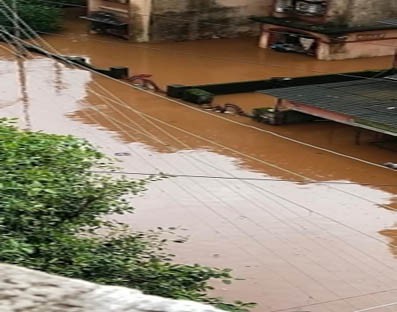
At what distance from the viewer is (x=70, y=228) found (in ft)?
21.4

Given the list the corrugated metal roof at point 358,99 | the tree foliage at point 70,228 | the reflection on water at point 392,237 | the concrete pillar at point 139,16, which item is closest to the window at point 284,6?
the concrete pillar at point 139,16

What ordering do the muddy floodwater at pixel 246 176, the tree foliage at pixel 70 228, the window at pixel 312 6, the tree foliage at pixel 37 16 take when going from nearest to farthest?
the tree foliage at pixel 70 228
the muddy floodwater at pixel 246 176
the window at pixel 312 6
the tree foliage at pixel 37 16

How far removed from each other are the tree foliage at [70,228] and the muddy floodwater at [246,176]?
2273 mm

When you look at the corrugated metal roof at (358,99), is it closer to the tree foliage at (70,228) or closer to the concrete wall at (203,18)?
the tree foliage at (70,228)

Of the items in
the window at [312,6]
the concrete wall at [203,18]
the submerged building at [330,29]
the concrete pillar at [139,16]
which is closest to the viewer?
the submerged building at [330,29]

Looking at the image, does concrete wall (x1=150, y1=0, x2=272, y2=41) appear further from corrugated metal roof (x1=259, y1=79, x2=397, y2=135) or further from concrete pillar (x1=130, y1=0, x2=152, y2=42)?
corrugated metal roof (x1=259, y1=79, x2=397, y2=135)

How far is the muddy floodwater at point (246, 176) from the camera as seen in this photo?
9.50 metres

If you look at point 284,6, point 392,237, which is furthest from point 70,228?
point 284,6

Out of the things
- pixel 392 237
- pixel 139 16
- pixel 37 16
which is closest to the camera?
pixel 392 237

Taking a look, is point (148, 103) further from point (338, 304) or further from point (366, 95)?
point (338, 304)

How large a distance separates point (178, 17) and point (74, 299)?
24.3 metres

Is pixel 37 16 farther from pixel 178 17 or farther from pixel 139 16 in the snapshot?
pixel 178 17

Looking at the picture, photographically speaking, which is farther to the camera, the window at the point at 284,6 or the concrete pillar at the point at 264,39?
the concrete pillar at the point at 264,39

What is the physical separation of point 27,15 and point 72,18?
14.6ft
